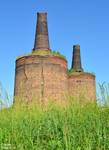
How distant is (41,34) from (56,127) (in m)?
26.6

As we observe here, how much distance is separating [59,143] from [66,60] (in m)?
26.8

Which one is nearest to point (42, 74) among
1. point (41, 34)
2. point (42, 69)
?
point (42, 69)

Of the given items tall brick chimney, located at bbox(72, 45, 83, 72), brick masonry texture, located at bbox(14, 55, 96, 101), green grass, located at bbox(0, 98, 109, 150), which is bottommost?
green grass, located at bbox(0, 98, 109, 150)

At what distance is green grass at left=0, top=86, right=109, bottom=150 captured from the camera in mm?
3717

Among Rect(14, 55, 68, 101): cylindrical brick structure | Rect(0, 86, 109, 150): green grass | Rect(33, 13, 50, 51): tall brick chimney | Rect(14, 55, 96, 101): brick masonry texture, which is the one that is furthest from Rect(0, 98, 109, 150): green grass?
Rect(33, 13, 50, 51): tall brick chimney

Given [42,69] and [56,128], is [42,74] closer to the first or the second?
[42,69]

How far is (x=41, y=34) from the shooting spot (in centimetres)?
3050

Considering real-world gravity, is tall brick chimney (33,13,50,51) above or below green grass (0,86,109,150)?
above

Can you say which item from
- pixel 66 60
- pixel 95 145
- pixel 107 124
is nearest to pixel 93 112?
pixel 107 124

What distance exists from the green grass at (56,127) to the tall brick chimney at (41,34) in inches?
989

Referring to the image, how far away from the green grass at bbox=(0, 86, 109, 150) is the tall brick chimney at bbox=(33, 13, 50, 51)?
25113 mm

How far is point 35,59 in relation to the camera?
93.8 feet

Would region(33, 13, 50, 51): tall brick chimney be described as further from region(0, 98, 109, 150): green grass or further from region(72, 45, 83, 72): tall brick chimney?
region(0, 98, 109, 150): green grass

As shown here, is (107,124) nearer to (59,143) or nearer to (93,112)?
(93,112)
